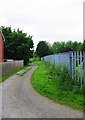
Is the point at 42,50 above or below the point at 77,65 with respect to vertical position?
above

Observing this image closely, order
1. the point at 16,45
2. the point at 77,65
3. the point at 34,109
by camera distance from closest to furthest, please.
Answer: the point at 34,109, the point at 77,65, the point at 16,45

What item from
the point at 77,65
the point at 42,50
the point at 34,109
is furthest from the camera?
the point at 42,50

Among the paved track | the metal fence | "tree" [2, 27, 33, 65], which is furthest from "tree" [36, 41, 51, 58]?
the paved track

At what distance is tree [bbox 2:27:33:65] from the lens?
4991 cm

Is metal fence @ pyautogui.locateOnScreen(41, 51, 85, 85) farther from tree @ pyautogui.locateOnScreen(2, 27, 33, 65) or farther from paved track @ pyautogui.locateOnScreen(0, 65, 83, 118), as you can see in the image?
tree @ pyautogui.locateOnScreen(2, 27, 33, 65)

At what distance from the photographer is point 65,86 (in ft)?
37.0

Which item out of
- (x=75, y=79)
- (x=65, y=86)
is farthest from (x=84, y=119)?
(x=75, y=79)

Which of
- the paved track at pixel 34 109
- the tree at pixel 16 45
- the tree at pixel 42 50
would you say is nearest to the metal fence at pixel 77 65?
the paved track at pixel 34 109

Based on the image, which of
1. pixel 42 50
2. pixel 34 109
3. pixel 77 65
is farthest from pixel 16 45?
Result: pixel 34 109

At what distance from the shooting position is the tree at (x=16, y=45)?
49906 mm

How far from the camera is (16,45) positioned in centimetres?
5094

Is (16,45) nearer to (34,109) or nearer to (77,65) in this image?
(77,65)

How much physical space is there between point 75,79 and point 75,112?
4.66 metres

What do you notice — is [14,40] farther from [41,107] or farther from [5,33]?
[41,107]
